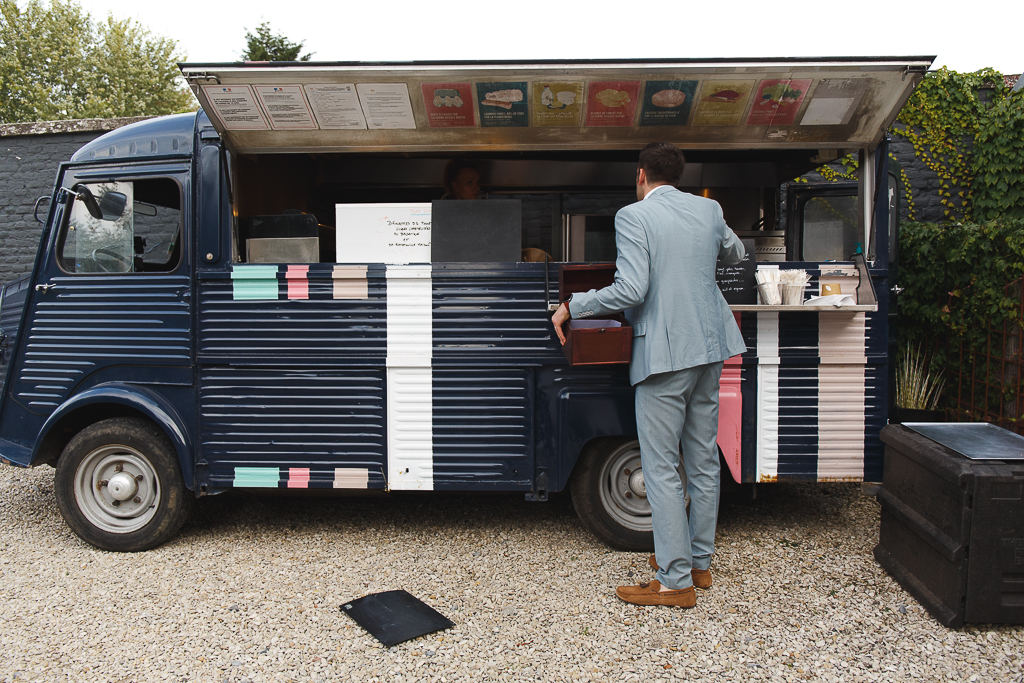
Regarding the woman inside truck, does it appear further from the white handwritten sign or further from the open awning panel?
the white handwritten sign

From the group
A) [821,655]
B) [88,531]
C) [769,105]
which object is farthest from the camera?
[88,531]

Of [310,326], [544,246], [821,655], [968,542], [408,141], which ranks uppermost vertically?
[408,141]

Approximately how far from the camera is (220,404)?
149 inches

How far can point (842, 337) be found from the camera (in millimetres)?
3619

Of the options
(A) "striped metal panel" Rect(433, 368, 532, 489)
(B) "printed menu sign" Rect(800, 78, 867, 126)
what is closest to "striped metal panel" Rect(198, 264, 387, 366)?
(A) "striped metal panel" Rect(433, 368, 532, 489)

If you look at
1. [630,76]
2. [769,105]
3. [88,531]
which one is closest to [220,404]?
[88,531]

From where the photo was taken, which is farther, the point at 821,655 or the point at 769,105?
the point at 769,105

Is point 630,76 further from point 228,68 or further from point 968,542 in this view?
point 968,542

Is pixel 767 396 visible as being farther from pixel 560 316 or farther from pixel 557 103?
pixel 557 103

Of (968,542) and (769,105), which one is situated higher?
(769,105)

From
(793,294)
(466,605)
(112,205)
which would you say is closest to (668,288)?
(793,294)

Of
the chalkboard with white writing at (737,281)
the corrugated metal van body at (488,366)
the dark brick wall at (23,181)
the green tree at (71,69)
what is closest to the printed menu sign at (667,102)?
the chalkboard with white writing at (737,281)

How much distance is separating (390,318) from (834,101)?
2679 mm

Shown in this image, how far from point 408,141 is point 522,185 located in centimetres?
135
